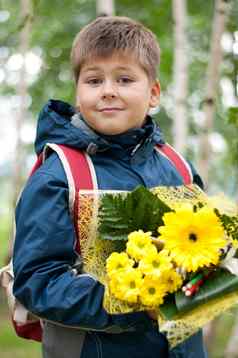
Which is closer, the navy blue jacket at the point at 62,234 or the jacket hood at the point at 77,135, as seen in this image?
the navy blue jacket at the point at 62,234

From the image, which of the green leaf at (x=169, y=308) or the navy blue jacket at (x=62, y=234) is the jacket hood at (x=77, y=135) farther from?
the green leaf at (x=169, y=308)

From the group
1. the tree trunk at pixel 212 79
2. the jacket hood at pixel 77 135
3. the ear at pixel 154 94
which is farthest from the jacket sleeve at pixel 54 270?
the tree trunk at pixel 212 79

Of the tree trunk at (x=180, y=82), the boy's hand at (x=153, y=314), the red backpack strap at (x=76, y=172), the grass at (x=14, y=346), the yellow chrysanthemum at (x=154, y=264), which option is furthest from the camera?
the grass at (x=14, y=346)

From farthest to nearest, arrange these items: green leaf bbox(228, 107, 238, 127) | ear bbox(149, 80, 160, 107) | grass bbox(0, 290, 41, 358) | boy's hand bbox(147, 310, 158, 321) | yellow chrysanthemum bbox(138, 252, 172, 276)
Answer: grass bbox(0, 290, 41, 358), green leaf bbox(228, 107, 238, 127), ear bbox(149, 80, 160, 107), boy's hand bbox(147, 310, 158, 321), yellow chrysanthemum bbox(138, 252, 172, 276)

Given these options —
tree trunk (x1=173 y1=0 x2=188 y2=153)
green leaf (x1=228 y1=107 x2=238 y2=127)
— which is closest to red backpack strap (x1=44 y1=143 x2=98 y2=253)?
green leaf (x1=228 y1=107 x2=238 y2=127)

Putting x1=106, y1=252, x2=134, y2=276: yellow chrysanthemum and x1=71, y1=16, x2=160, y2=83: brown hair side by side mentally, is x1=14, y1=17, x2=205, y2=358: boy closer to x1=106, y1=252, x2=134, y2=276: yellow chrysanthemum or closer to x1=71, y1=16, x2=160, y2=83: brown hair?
x1=71, y1=16, x2=160, y2=83: brown hair

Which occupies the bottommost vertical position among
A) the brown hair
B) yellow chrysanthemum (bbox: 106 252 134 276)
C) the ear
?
yellow chrysanthemum (bbox: 106 252 134 276)

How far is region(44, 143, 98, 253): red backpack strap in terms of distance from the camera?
95.3 inches

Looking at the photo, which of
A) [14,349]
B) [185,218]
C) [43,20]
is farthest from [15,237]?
[43,20]

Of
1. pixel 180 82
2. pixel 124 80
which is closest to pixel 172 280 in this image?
pixel 124 80

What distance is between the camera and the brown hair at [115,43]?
2607mm

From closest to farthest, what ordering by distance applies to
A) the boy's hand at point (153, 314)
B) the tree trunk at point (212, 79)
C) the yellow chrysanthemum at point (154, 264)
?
the yellow chrysanthemum at point (154, 264) < the boy's hand at point (153, 314) < the tree trunk at point (212, 79)

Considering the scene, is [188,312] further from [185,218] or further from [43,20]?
[43,20]

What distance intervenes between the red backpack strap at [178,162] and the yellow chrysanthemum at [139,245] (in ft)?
2.28
